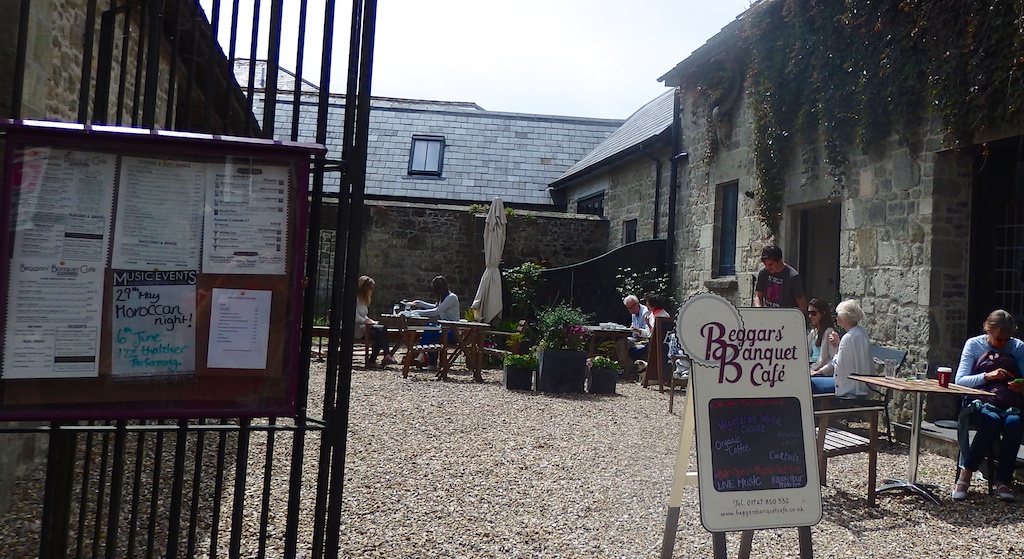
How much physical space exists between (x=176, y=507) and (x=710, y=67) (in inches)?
388

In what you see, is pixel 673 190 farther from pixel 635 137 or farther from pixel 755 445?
pixel 755 445

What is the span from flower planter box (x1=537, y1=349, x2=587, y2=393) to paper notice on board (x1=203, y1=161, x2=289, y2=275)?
6649mm

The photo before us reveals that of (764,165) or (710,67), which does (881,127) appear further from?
(710,67)

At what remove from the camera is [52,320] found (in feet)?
6.84

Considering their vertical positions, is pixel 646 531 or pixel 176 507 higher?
pixel 176 507

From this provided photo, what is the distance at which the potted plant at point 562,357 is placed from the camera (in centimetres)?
875

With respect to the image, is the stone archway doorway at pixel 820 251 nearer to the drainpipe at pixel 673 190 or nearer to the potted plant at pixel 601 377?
the drainpipe at pixel 673 190

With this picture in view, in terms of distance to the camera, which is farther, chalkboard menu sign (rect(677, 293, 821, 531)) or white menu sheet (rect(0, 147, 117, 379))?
chalkboard menu sign (rect(677, 293, 821, 531))

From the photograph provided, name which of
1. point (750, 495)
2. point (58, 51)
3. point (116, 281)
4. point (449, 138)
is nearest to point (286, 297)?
point (116, 281)

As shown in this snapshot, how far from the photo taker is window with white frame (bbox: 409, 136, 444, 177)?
762 inches

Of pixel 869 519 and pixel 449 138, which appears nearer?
pixel 869 519

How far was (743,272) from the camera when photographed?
9.89 m

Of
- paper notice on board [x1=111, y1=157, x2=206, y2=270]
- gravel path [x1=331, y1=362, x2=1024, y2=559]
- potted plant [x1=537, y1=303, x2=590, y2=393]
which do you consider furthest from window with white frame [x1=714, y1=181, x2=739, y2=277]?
paper notice on board [x1=111, y1=157, x2=206, y2=270]

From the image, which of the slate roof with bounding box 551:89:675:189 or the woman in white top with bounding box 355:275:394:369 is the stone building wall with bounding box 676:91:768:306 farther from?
the woman in white top with bounding box 355:275:394:369
